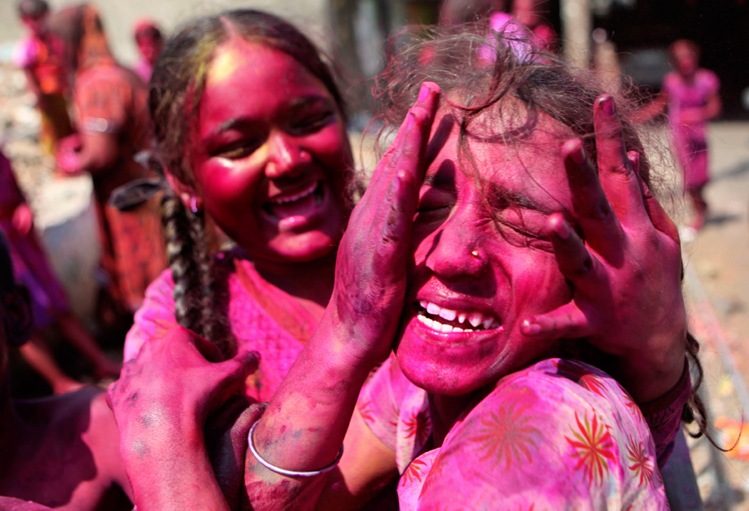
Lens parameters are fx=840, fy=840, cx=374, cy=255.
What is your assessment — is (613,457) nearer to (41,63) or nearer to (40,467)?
(40,467)

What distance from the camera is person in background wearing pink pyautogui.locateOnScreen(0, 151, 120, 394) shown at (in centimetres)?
449

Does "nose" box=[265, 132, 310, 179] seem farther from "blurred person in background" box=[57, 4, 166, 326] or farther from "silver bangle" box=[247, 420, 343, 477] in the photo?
"blurred person in background" box=[57, 4, 166, 326]

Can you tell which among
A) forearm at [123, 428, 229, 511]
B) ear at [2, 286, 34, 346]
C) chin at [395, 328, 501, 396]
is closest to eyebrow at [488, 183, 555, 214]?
chin at [395, 328, 501, 396]

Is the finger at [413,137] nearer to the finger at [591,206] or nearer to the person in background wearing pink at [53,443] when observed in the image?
the finger at [591,206]

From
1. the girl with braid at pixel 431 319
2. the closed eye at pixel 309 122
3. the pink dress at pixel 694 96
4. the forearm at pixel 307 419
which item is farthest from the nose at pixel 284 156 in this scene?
the pink dress at pixel 694 96

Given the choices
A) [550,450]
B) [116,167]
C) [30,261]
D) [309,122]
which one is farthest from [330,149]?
[116,167]

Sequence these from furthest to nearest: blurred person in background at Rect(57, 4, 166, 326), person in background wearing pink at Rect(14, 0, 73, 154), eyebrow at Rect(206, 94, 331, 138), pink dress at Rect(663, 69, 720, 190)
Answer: person in background wearing pink at Rect(14, 0, 73, 154) → pink dress at Rect(663, 69, 720, 190) → blurred person in background at Rect(57, 4, 166, 326) → eyebrow at Rect(206, 94, 331, 138)

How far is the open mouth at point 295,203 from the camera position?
2.00 metres

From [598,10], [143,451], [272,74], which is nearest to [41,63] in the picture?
[598,10]

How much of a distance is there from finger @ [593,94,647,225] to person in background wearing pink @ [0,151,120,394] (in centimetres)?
374

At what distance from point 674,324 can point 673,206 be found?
0.39 metres

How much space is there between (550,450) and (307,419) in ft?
1.40

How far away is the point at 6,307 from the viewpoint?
80.4 inches

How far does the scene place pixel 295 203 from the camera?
2012mm
